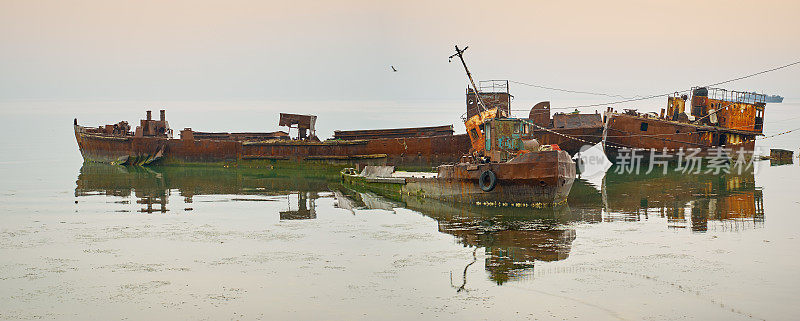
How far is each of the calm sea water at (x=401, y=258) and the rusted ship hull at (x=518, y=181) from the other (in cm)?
63

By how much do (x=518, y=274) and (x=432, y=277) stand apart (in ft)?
6.23

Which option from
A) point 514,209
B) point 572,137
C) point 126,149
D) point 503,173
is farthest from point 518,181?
point 126,149

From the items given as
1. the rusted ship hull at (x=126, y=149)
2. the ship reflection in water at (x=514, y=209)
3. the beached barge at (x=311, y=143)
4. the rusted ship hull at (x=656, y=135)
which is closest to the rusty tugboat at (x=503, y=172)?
the ship reflection in water at (x=514, y=209)

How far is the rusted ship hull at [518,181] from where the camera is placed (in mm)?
24203

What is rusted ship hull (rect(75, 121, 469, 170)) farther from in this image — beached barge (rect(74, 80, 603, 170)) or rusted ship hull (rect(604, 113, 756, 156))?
rusted ship hull (rect(604, 113, 756, 156))

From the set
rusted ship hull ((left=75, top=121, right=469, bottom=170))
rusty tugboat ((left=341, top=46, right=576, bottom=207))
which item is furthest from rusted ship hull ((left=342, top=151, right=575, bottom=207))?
rusted ship hull ((left=75, top=121, right=469, bottom=170))

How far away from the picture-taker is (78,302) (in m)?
14.0

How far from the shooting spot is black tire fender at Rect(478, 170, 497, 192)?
2517cm

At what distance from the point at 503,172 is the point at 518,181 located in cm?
62

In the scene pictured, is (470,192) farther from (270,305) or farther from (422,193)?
(270,305)

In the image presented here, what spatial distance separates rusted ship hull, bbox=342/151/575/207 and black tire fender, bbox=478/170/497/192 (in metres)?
0.06

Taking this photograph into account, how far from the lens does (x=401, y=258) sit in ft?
57.6

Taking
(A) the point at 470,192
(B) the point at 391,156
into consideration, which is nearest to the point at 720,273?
(A) the point at 470,192

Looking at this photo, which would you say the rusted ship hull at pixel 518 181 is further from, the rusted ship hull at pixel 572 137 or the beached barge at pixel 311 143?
the rusted ship hull at pixel 572 137
